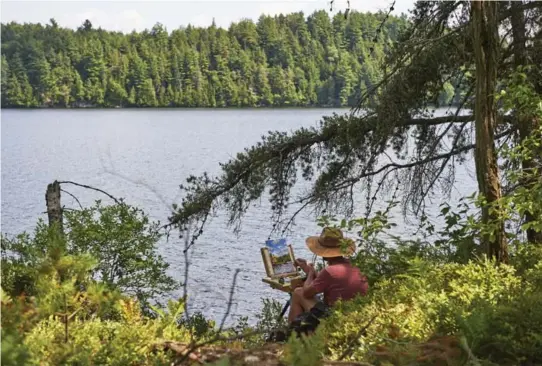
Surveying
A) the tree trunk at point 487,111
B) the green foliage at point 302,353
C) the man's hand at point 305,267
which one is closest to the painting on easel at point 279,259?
the man's hand at point 305,267

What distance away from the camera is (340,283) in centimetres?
573

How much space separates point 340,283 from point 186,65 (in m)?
52.1

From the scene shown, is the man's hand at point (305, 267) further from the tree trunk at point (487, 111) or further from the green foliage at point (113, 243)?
the green foliage at point (113, 243)

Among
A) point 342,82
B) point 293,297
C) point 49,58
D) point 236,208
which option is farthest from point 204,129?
point 293,297

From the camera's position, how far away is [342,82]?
2773 centimetres

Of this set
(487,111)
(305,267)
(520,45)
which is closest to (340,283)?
(305,267)

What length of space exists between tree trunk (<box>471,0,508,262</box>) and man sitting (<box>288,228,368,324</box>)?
1177 millimetres

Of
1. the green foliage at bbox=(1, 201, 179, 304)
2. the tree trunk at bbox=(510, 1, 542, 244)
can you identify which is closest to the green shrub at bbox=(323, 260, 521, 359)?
the tree trunk at bbox=(510, 1, 542, 244)

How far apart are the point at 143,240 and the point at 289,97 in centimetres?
3886

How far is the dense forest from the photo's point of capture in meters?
27.8

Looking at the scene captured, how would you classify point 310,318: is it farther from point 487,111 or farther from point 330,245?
point 487,111

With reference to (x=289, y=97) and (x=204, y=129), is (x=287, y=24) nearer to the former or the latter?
(x=289, y=97)

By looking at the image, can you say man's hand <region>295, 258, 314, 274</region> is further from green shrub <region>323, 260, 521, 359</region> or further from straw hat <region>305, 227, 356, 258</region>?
green shrub <region>323, 260, 521, 359</region>

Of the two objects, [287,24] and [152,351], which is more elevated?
[287,24]
